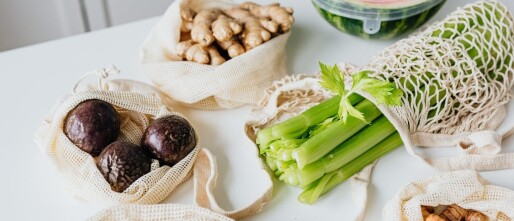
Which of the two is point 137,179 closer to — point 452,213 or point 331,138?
point 331,138

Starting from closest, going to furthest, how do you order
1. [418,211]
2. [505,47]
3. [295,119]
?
[418,211] < [295,119] < [505,47]

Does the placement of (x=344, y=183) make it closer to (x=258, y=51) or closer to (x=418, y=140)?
(x=418, y=140)

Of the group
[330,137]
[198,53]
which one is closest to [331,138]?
[330,137]

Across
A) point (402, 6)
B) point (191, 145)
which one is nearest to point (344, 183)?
point (191, 145)

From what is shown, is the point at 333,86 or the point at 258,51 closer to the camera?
the point at 333,86

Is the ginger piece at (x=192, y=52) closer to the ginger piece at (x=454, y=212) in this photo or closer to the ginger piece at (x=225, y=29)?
the ginger piece at (x=225, y=29)

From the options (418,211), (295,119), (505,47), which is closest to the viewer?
(418,211)

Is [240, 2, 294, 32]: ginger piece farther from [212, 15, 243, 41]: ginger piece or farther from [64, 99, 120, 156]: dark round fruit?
[64, 99, 120, 156]: dark round fruit

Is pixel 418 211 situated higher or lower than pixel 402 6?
lower
